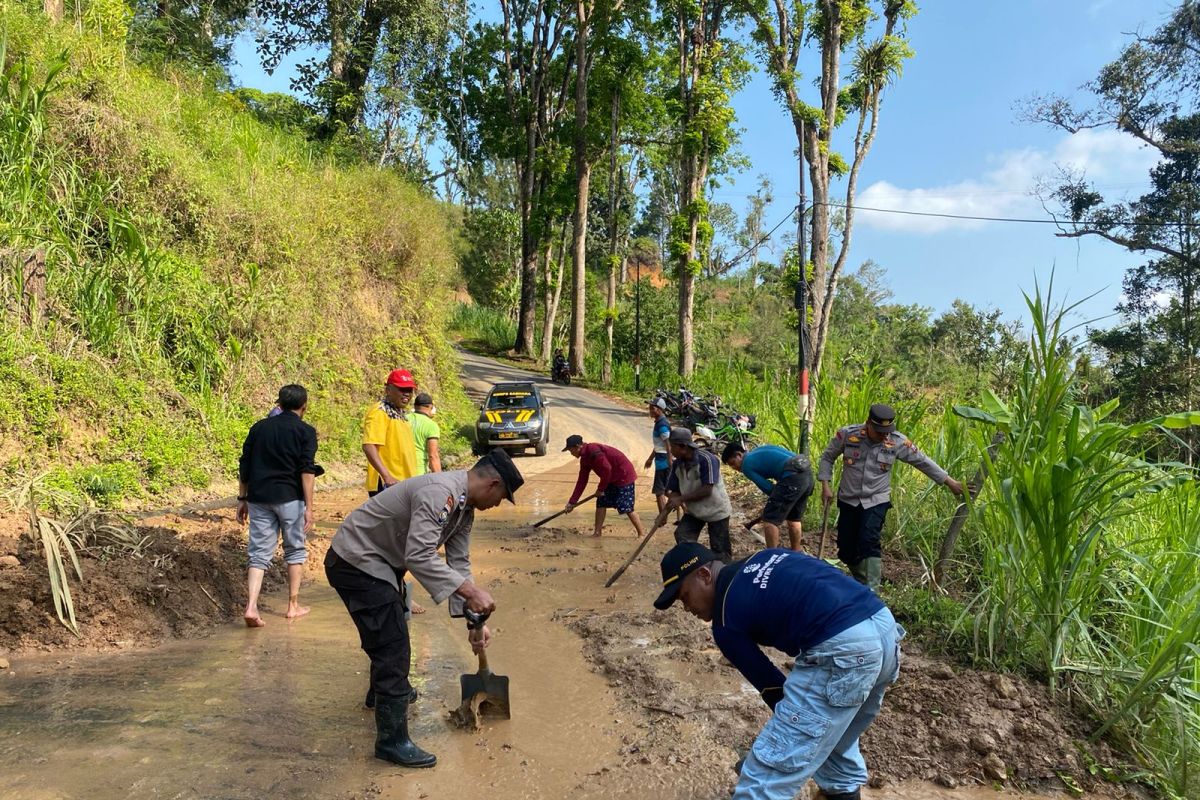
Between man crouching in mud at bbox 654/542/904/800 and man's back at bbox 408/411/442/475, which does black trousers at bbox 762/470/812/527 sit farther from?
man crouching in mud at bbox 654/542/904/800

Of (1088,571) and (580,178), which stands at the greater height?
(580,178)

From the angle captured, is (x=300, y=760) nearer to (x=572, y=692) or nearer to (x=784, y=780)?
(x=572, y=692)

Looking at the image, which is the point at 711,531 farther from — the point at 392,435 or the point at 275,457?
the point at 275,457

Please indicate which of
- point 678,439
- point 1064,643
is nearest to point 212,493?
point 678,439

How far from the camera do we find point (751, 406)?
17672 millimetres

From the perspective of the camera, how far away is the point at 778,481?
6707mm

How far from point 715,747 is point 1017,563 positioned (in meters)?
1.93

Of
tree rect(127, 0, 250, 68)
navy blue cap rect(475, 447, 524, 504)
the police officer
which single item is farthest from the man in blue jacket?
tree rect(127, 0, 250, 68)

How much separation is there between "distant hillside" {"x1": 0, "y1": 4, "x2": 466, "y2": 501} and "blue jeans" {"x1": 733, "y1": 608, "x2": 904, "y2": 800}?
6.70 metres

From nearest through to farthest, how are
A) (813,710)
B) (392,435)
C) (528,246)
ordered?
(813,710) < (392,435) < (528,246)

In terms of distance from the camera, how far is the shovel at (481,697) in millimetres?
3775

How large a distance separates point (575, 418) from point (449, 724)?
16160 mm

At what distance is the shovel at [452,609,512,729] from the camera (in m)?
3.78

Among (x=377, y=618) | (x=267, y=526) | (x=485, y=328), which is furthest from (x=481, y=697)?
(x=485, y=328)
